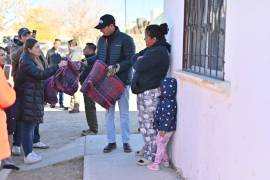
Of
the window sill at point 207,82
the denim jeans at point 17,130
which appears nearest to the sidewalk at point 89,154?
the denim jeans at point 17,130

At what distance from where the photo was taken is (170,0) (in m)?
6.69

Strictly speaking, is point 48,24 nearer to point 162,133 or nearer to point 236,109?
point 162,133

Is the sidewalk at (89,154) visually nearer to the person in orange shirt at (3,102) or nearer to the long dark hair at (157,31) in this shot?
the long dark hair at (157,31)

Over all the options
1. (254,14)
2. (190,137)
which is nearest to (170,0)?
(190,137)

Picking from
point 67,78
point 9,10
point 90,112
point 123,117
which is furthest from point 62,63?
point 9,10

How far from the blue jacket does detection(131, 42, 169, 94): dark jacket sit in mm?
138

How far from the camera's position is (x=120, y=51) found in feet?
22.8

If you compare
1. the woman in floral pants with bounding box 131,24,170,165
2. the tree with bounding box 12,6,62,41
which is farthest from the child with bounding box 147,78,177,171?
the tree with bounding box 12,6,62,41

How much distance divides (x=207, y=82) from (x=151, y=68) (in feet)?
5.58

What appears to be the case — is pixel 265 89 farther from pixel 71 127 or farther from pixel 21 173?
pixel 71 127

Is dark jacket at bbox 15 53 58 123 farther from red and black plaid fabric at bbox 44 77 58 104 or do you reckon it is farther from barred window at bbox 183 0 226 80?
barred window at bbox 183 0 226 80

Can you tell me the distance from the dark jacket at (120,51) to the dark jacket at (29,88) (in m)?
0.75

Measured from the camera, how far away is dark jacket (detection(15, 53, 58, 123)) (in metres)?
6.86

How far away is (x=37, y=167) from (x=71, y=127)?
10.3 feet
